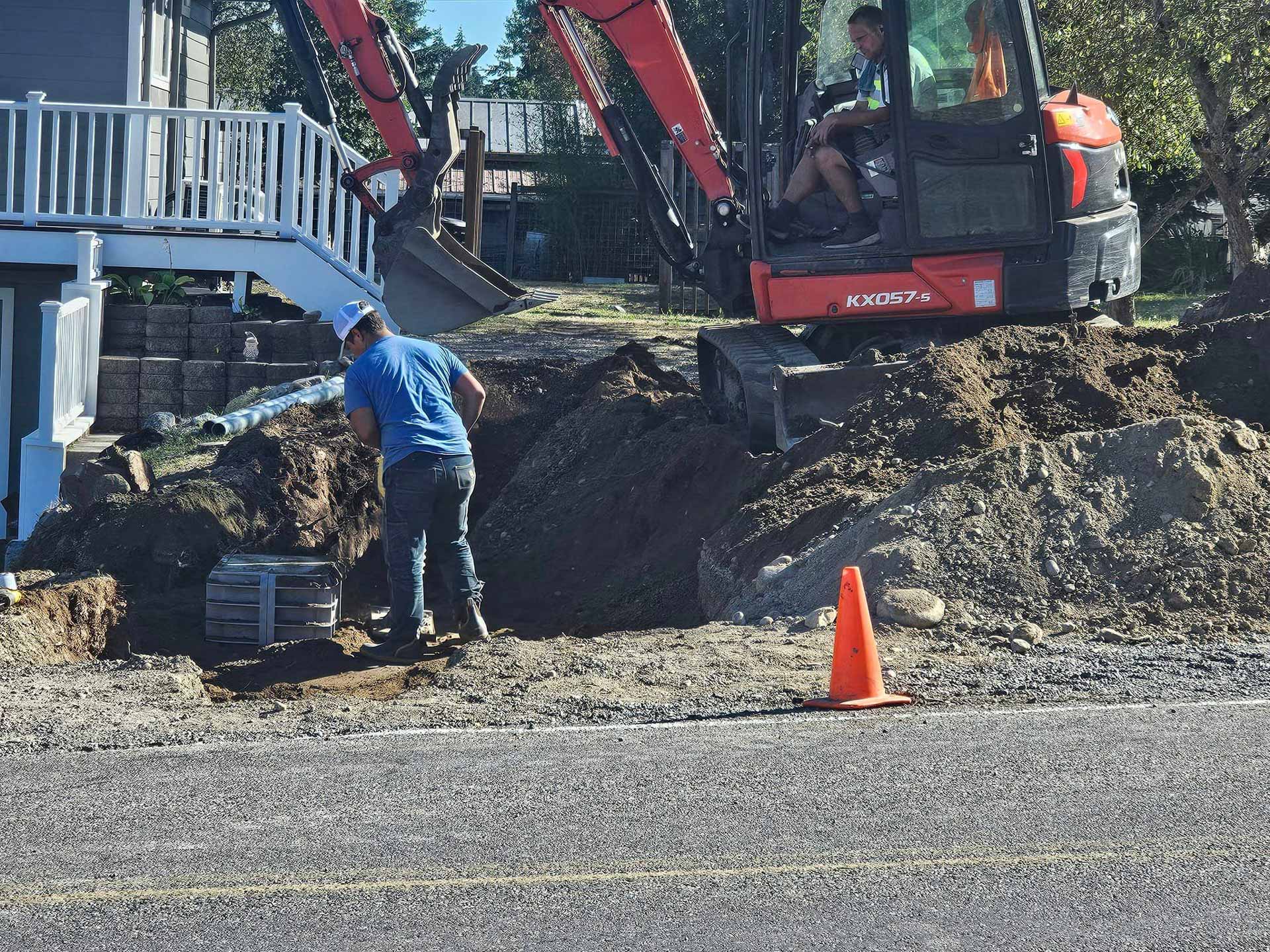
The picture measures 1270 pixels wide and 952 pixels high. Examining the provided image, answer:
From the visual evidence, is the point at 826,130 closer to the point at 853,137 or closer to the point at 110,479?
the point at 853,137

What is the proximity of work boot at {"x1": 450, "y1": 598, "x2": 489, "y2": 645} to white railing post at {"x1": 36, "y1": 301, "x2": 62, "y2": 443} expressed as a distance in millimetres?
5893

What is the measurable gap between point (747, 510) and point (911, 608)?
208 cm

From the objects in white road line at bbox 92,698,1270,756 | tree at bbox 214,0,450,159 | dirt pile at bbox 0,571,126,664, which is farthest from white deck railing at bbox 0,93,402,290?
tree at bbox 214,0,450,159

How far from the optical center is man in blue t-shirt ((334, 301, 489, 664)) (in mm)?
7344

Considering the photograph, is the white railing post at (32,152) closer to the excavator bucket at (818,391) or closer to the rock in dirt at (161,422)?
the rock in dirt at (161,422)

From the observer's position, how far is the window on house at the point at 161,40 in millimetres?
15422

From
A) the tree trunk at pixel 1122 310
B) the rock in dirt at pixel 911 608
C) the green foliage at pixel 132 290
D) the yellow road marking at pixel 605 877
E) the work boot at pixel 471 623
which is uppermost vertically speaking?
the tree trunk at pixel 1122 310

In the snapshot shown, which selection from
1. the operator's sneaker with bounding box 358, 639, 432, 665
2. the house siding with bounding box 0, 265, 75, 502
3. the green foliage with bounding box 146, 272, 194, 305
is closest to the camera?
the operator's sneaker with bounding box 358, 639, 432, 665

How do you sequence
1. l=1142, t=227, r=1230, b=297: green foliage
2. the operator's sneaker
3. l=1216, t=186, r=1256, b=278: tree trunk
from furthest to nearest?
l=1142, t=227, r=1230, b=297: green foliage < l=1216, t=186, r=1256, b=278: tree trunk < the operator's sneaker

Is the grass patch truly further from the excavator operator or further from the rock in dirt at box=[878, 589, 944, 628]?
the rock in dirt at box=[878, 589, 944, 628]

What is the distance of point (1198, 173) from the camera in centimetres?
2050

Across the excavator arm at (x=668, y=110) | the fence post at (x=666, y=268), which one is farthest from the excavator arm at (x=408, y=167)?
the fence post at (x=666, y=268)

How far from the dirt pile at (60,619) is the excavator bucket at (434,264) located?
4.32 meters

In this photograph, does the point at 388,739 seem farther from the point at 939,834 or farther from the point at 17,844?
the point at 939,834
